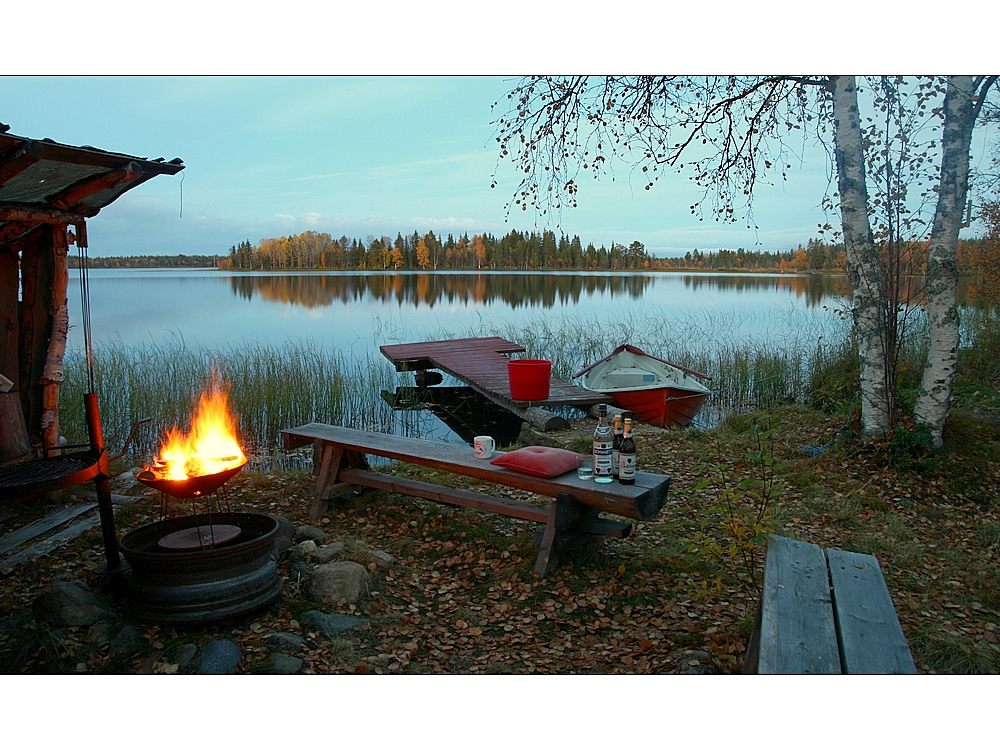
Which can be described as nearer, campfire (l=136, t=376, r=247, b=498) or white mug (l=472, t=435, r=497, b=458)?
campfire (l=136, t=376, r=247, b=498)

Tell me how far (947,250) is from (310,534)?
4.39m

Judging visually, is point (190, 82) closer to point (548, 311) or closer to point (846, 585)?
point (846, 585)

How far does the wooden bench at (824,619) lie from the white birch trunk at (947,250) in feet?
9.22

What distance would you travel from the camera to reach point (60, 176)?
2.85 metres

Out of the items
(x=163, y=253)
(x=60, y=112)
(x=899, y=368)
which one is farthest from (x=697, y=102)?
(x=163, y=253)

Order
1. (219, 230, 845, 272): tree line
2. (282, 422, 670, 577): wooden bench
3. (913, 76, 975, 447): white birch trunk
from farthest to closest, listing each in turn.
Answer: (219, 230, 845, 272): tree line → (913, 76, 975, 447): white birch trunk → (282, 422, 670, 577): wooden bench

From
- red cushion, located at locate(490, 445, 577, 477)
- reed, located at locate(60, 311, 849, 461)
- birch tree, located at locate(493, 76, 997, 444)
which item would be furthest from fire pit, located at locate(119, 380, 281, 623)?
reed, located at locate(60, 311, 849, 461)

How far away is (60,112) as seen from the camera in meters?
4.34

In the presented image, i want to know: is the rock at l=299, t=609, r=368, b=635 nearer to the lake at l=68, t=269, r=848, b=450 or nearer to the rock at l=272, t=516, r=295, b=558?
the rock at l=272, t=516, r=295, b=558

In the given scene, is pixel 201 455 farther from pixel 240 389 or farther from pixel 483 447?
pixel 240 389

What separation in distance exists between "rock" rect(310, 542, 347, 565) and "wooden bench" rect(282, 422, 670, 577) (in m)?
0.59

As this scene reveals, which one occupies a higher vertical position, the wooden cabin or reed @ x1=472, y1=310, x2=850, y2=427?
the wooden cabin

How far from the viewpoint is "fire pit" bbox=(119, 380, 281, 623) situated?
2.63 meters

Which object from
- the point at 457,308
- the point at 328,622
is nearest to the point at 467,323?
the point at 457,308
